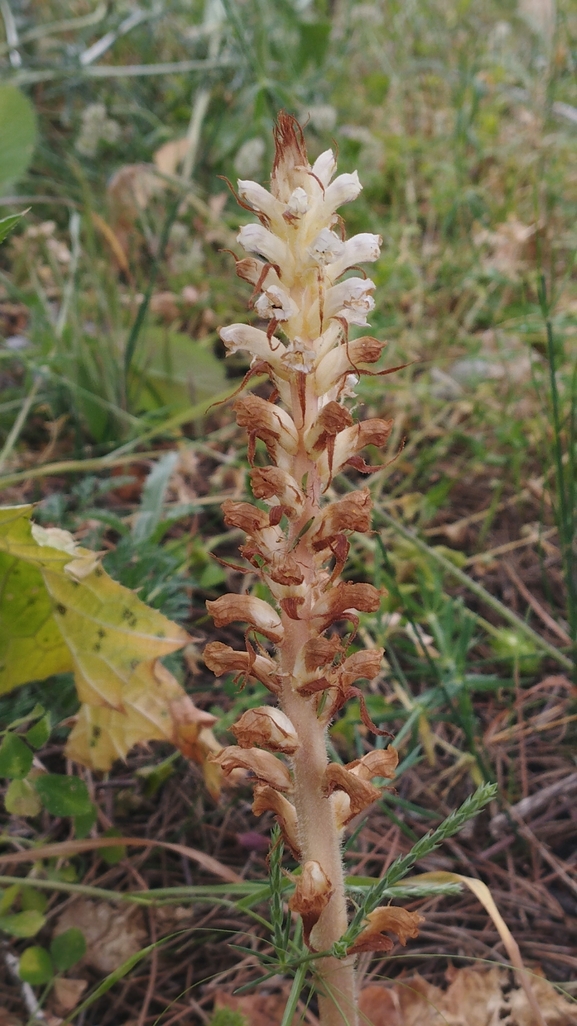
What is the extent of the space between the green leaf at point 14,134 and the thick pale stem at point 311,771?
6.82 ft

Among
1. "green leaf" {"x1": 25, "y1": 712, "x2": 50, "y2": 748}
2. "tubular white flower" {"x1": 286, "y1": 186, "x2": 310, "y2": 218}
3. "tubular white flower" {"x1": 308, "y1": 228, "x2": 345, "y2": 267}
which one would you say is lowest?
"green leaf" {"x1": 25, "y1": 712, "x2": 50, "y2": 748}

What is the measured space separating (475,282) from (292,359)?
2433mm

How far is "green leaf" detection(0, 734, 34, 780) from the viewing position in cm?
131

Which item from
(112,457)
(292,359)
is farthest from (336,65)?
(292,359)

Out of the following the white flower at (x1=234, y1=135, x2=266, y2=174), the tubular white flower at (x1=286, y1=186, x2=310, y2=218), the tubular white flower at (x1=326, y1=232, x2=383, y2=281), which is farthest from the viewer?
the white flower at (x1=234, y1=135, x2=266, y2=174)

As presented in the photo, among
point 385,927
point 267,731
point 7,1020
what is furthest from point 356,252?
point 7,1020

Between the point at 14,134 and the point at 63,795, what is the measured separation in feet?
7.50

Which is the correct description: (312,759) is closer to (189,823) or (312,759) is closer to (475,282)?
(189,823)

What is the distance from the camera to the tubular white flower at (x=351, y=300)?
39.4 inches

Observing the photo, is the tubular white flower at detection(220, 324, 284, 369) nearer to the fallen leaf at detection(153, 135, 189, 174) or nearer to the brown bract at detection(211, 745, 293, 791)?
the brown bract at detection(211, 745, 293, 791)

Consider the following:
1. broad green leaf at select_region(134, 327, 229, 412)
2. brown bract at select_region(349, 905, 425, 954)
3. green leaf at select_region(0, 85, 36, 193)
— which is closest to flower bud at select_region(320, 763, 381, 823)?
brown bract at select_region(349, 905, 425, 954)

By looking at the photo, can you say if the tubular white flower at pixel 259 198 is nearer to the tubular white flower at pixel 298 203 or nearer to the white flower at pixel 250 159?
the tubular white flower at pixel 298 203

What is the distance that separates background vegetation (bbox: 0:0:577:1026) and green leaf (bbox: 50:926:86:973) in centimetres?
8

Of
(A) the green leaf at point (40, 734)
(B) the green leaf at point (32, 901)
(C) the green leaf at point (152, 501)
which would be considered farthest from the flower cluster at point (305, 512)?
(C) the green leaf at point (152, 501)
